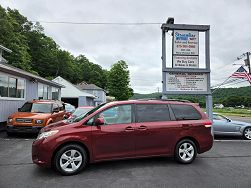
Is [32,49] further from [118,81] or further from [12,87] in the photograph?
[12,87]

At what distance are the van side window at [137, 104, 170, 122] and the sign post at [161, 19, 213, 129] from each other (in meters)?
3.70

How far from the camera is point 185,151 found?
21.5 ft

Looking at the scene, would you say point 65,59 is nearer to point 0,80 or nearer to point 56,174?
point 0,80

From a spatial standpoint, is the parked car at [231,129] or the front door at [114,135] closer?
the front door at [114,135]

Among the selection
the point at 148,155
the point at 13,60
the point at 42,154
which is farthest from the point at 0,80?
the point at 13,60

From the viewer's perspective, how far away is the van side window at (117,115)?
6.06 m

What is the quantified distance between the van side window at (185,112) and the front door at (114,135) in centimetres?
134

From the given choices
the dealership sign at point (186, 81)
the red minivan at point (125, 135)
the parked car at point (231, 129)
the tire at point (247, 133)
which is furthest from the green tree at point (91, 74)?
the red minivan at point (125, 135)

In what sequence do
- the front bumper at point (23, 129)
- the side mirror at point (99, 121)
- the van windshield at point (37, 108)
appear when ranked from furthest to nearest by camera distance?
the van windshield at point (37, 108) < the front bumper at point (23, 129) < the side mirror at point (99, 121)

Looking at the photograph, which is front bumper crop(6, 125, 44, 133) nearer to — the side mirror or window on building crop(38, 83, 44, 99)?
the side mirror

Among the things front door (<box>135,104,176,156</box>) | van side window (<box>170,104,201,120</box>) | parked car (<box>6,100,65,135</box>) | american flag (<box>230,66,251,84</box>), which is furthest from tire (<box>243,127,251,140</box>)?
american flag (<box>230,66,251,84</box>)

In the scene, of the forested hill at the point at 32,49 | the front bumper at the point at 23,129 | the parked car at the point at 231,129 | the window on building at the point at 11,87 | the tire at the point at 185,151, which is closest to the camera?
the tire at the point at 185,151

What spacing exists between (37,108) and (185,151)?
816 centimetres

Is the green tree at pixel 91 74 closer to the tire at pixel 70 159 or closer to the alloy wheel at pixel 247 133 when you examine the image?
the alloy wheel at pixel 247 133
